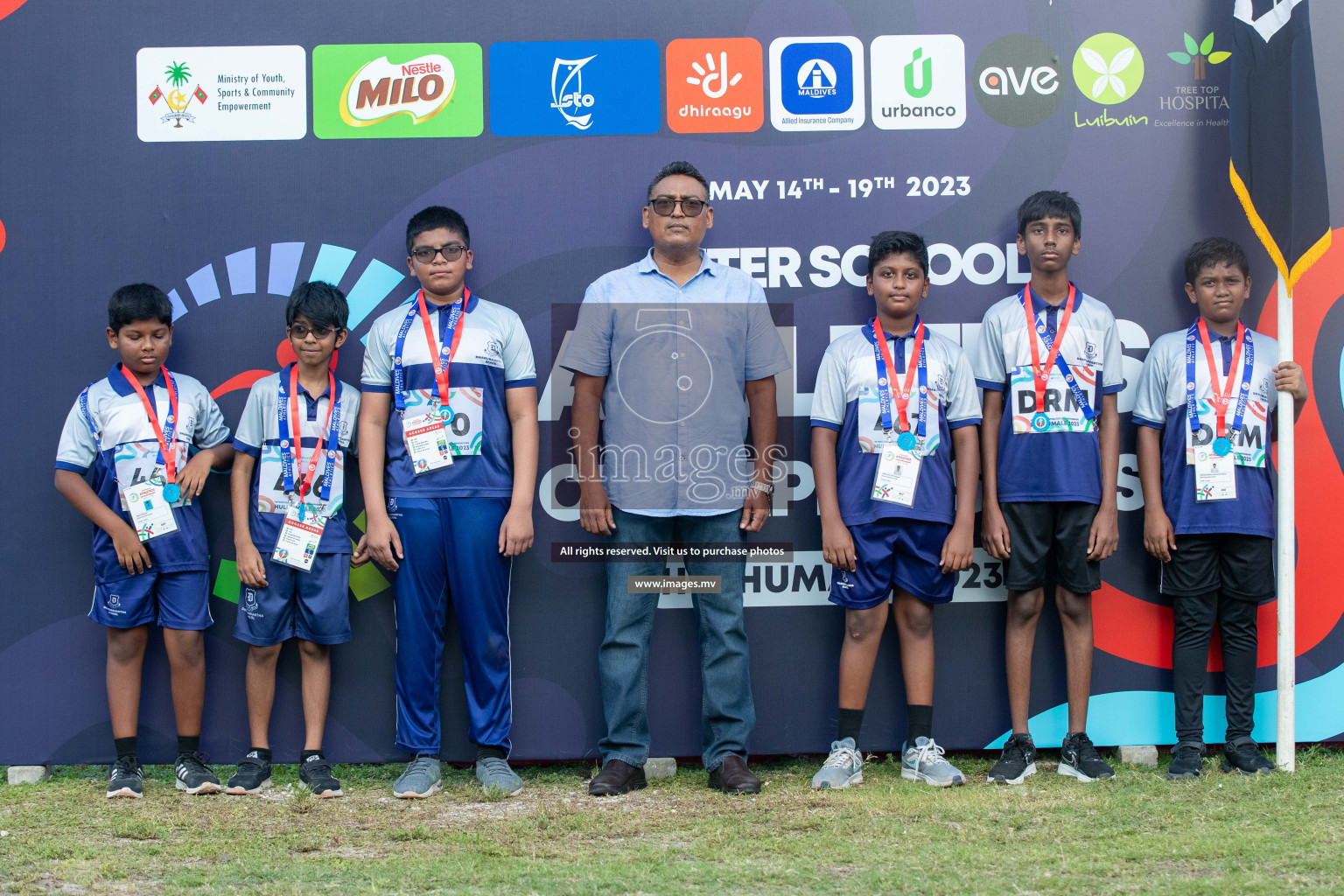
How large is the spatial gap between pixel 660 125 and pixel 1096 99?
1657 millimetres

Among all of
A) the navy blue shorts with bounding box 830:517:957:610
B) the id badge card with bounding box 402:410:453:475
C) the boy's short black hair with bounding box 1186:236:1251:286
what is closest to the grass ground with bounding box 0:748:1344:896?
the navy blue shorts with bounding box 830:517:957:610

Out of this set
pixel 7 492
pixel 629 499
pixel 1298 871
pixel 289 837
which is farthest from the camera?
pixel 7 492

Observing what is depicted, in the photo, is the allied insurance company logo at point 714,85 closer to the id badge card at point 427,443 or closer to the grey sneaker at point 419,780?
the id badge card at point 427,443

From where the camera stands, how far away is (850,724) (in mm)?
3555

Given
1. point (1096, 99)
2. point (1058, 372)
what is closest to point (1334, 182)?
point (1096, 99)

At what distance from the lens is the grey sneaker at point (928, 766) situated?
3434 mm

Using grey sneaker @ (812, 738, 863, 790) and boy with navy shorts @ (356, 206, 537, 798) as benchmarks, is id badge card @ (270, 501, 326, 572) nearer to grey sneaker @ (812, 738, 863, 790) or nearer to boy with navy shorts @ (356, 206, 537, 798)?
boy with navy shorts @ (356, 206, 537, 798)

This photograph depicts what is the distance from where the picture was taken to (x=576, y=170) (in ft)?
12.3

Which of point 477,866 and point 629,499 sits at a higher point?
point 629,499

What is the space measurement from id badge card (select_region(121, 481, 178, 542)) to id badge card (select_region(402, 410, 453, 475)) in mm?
869

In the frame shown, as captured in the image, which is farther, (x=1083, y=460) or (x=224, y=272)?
(x=224, y=272)

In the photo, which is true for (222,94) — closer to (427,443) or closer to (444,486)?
(427,443)

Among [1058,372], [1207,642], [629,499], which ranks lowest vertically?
[1207,642]

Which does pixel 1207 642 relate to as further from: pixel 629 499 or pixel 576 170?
pixel 576 170
